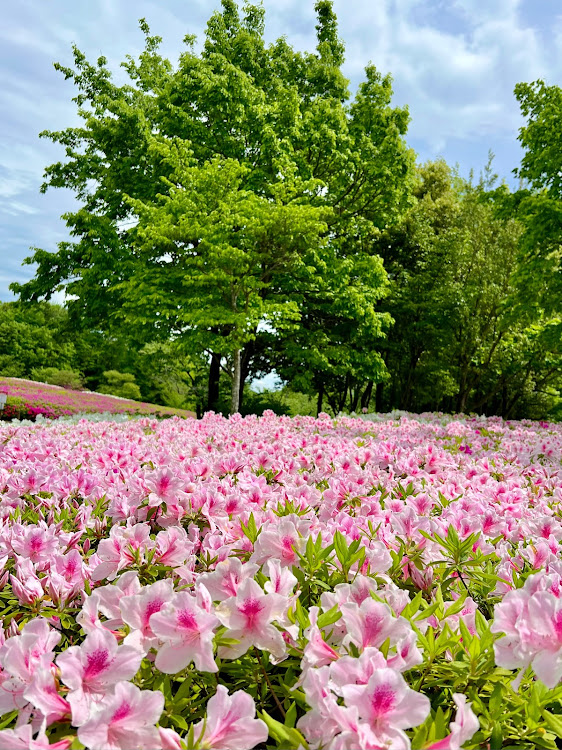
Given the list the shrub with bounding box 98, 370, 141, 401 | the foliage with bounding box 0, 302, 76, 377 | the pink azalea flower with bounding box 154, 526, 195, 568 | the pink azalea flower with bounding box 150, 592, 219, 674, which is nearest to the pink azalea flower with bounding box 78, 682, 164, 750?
the pink azalea flower with bounding box 150, 592, 219, 674

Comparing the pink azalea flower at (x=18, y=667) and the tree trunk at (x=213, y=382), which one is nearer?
the pink azalea flower at (x=18, y=667)

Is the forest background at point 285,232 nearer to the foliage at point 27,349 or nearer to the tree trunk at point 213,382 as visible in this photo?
the tree trunk at point 213,382

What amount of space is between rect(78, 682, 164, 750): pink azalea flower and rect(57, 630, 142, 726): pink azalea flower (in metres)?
0.07

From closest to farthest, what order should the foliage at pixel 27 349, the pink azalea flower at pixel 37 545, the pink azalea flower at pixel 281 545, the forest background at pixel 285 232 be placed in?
the pink azalea flower at pixel 281 545
the pink azalea flower at pixel 37 545
the forest background at pixel 285 232
the foliage at pixel 27 349

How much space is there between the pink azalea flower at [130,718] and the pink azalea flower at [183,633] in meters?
0.13

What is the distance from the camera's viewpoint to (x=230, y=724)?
86 centimetres

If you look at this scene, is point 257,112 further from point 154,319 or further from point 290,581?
point 290,581

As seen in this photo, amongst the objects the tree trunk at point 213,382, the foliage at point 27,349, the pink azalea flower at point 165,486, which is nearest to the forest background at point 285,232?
the tree trunk at point 213,382

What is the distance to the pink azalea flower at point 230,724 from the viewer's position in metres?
0.85

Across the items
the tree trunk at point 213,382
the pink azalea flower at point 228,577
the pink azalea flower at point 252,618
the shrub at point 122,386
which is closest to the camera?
the pink azalea flower at point 252,618

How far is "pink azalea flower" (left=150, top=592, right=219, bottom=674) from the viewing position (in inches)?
39.0

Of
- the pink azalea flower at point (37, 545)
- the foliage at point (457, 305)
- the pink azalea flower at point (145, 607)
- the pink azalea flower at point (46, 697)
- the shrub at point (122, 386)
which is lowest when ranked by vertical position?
the shrub at point (122, 386)

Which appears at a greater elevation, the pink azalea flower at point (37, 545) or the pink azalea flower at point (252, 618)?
the pink azalea flower at point (252, 618)

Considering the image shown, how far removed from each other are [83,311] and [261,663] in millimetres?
19596
